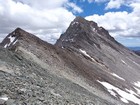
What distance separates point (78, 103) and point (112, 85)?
40.8 metres

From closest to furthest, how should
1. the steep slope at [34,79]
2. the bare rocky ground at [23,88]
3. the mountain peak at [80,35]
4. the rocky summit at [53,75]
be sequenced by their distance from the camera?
1. the bare rocky ground at [23,88]
2. the steep slope at [34,79]
3. the rocky summit at [53,75]
4. the mountain peak at [80,35]

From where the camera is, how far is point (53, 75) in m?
49.0

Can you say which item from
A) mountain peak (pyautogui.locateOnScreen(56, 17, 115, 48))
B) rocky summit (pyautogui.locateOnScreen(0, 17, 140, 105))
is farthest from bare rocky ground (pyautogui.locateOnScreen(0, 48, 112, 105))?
mountain peak (pyautogui.locateOnScreen(56, 17, 115, 48))

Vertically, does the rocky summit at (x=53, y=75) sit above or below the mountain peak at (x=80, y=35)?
below

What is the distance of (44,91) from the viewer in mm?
33906

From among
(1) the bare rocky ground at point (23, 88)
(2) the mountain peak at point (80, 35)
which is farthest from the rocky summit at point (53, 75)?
(2) the mountain peak at point (80, 35)

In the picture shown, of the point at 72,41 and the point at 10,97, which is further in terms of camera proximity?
the point at 72,41

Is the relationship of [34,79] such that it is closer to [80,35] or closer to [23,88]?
[23,88]

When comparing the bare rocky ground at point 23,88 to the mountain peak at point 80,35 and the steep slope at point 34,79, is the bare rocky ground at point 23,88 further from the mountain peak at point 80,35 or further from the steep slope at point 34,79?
the mountain peak at point 80,35

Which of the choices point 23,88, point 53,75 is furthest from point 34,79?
point 53,75

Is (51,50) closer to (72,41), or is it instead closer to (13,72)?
(13,72)

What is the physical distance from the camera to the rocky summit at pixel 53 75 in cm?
3144

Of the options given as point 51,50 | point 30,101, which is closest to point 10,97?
point 30,101

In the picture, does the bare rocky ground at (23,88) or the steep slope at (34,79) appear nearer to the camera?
the bare rocky ground at (23,88)
